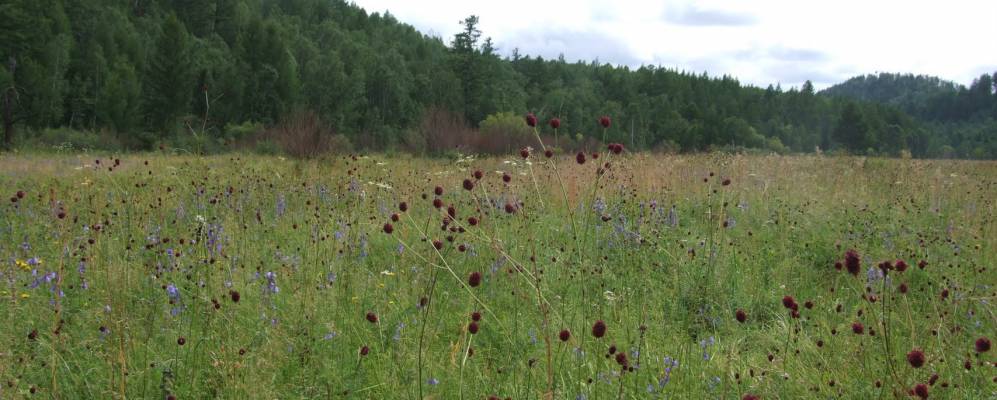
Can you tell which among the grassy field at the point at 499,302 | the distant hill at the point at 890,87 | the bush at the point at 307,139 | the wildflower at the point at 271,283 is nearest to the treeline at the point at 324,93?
the bush at the point at 307,139

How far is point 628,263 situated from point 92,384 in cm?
314

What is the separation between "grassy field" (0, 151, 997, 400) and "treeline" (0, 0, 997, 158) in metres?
2.00

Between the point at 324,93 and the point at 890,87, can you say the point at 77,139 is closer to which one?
the point at 324,93

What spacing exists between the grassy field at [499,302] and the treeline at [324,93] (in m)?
2.00

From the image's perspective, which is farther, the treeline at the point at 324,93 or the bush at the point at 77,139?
the bush at the point at 77,139

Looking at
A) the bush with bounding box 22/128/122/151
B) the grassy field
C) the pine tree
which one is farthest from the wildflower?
the pine tree

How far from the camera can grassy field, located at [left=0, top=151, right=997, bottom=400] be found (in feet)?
7.34

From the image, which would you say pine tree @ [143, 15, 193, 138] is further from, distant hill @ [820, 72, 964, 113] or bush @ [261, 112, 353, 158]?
distant hill @ [820, 72, 964, 113]

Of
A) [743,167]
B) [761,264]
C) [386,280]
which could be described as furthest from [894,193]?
[386,280]

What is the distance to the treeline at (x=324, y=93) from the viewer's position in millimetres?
27367

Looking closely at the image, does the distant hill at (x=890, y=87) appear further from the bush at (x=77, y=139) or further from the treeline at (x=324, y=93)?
the bush at (x=77, y=139)

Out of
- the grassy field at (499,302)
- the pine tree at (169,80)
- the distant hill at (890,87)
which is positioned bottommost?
the grassy field at (499,302)

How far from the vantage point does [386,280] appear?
3592 millimetres

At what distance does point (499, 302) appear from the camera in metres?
3.41
